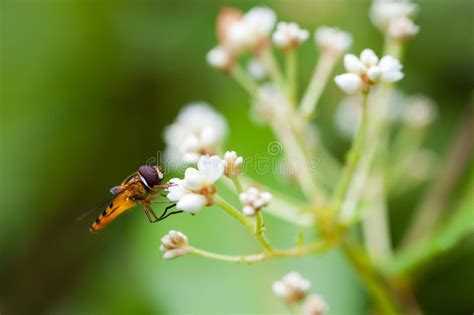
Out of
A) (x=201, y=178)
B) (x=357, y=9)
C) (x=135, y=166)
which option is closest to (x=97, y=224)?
(x=201, y=178)

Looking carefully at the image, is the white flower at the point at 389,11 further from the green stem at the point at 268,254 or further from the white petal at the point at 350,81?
the green stem at the point at 268,254

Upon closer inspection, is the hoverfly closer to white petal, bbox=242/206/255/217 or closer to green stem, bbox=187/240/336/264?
green stem, bbox=187/240/336/264

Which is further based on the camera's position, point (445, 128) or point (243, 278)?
point (445, 128)

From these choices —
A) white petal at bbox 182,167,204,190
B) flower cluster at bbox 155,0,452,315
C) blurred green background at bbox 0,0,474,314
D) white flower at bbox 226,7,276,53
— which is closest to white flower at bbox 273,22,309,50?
flower cluster at bbox 155,0,452,315

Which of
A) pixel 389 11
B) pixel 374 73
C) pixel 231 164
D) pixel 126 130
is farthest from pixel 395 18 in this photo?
pixel 126 130

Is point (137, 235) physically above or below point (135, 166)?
below

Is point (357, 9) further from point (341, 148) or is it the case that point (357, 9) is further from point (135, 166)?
point (135, 166)

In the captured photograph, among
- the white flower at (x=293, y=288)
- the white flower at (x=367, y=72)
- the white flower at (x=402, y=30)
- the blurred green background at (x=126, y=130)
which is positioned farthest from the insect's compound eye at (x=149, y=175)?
the white flower at (x=402, y=30)
